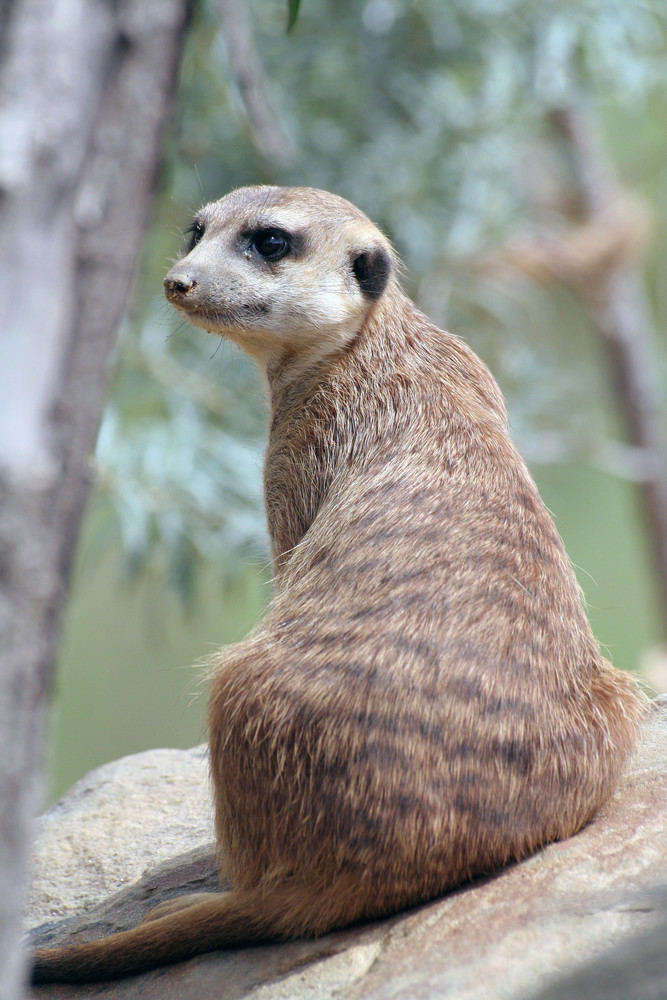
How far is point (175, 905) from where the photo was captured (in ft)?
5.81

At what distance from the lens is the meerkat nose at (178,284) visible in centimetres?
206

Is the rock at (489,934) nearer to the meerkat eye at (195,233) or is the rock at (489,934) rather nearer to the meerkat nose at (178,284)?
the meerkat nose at (178,284)

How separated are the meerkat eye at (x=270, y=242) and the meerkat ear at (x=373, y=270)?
0.54 feet

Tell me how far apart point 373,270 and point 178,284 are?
435mm

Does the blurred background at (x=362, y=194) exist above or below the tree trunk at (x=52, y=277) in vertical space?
above

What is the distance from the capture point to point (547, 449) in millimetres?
5004

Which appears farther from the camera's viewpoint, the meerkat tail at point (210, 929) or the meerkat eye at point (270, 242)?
the meerkat eye at point (270, 242)

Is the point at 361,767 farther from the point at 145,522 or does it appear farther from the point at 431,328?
the point at 145,522

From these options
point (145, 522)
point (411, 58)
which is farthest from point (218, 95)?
point (145, 522)

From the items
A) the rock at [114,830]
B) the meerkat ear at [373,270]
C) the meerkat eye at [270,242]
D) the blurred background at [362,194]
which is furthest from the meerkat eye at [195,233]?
the rock at [114,830]

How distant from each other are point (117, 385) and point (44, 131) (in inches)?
125

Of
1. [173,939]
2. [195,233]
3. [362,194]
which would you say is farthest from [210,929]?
[362,194]

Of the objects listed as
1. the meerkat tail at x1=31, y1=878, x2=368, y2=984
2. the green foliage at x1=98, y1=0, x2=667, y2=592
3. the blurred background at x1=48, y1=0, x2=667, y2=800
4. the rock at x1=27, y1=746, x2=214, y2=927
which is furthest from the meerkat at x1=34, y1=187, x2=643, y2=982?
the green foliage at x1=98, y1=0, x2=667, y2=592

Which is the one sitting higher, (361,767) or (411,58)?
(411,58)
